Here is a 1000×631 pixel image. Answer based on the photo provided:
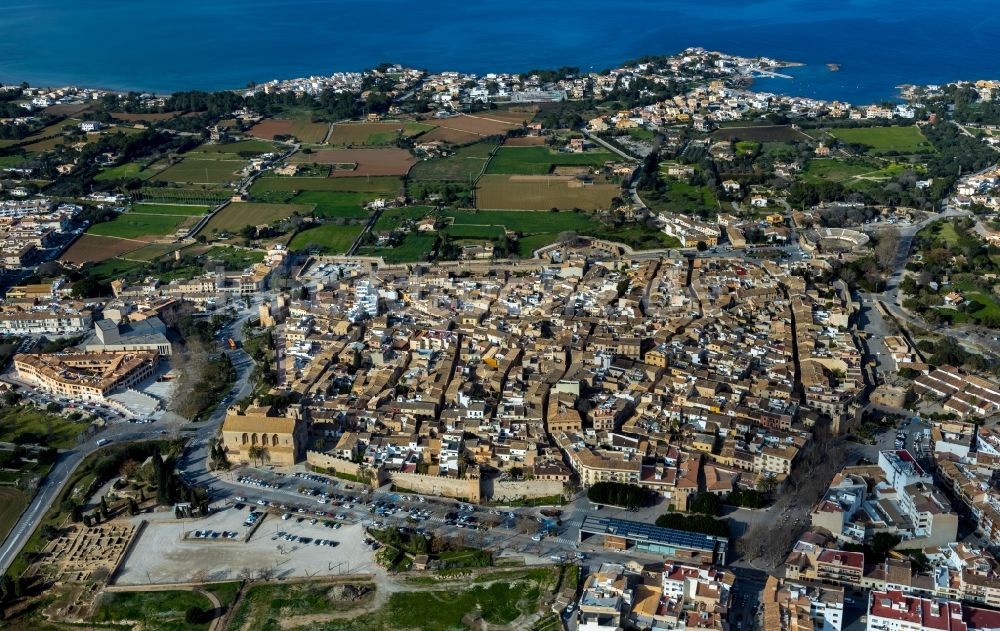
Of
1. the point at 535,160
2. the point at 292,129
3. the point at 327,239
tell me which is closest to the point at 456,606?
the point at 327,239

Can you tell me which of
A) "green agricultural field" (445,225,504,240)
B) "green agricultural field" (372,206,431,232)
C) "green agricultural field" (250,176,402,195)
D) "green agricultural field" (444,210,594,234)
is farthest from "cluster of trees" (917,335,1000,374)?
"green agricultural field" (250,176,402,195)

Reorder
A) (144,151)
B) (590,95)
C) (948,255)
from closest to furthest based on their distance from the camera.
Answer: (948,255) < (144,151) < (590,95)

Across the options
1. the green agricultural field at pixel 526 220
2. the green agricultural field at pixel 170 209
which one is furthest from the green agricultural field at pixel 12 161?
the green agricultural field at pixel 526 220

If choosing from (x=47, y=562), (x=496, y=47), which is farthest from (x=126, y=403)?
(x=496, y=47)

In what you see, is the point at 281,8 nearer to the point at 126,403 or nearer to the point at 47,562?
the point at 126,403

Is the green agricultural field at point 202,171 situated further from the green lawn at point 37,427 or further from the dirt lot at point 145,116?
the green lawn at point 37,427

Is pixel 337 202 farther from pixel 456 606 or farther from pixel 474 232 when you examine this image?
pixel 456 606
